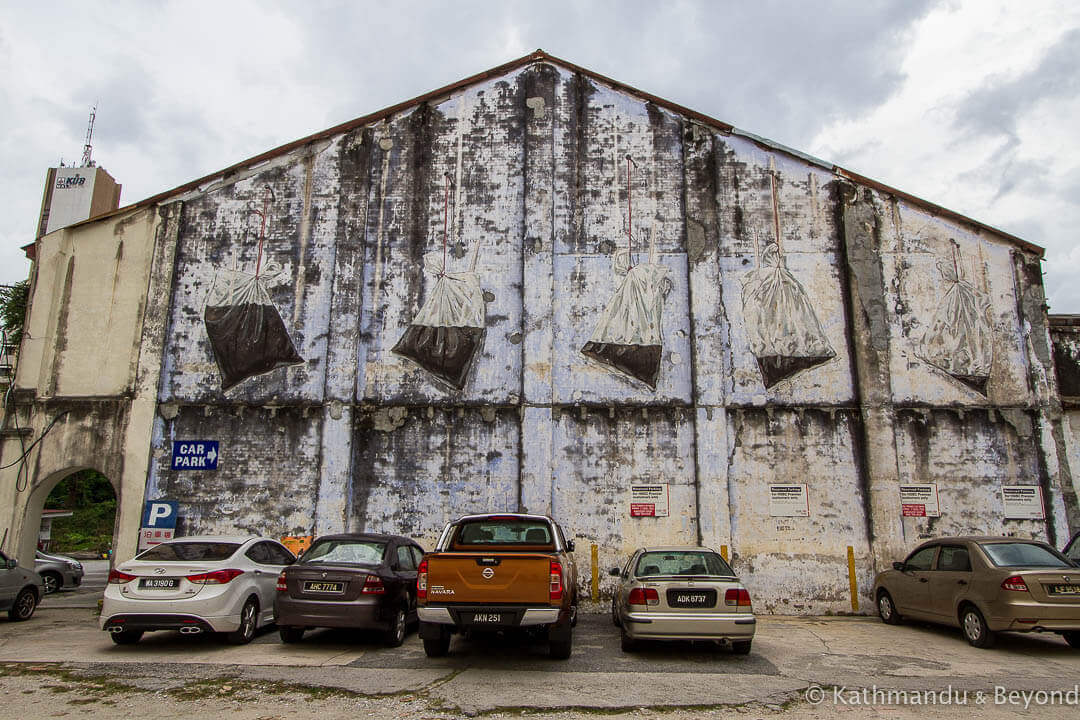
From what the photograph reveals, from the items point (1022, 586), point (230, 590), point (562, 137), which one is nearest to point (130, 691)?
point (230, 590)

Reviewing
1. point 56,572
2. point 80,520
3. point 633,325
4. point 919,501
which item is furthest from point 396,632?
point 80,520

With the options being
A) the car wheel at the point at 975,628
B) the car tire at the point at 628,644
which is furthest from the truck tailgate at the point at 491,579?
the car wheel at the point at 975,628

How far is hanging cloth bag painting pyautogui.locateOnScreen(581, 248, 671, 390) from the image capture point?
1505cm

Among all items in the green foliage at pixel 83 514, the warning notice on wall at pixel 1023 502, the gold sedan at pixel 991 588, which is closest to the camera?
the gold sedan at pixel 991 588

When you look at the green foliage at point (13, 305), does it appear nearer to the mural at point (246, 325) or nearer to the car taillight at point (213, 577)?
the mural at point (246, 325)

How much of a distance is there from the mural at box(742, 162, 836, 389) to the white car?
10.7m

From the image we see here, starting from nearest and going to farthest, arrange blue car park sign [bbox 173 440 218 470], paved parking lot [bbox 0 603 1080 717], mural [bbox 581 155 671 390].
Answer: paved parking lot [bbox 0 603 1080 717] → blue car park sign [bbox 173 440 218 470] → mural [bbox 581 155 671 390]

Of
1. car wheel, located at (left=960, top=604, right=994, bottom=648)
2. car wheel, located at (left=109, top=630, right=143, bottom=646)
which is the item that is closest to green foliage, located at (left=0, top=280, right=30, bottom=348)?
car wheel, located at (left=109, top=630, right=143, bottom=646)

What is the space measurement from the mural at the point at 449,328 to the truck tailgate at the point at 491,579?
753cm

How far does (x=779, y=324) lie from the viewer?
1512 centimetres

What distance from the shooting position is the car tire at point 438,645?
8180 millimetres

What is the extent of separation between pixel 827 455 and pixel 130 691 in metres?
12.6

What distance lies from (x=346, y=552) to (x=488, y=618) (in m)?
2.97

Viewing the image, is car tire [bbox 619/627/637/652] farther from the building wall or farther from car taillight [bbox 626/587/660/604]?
the building wall
